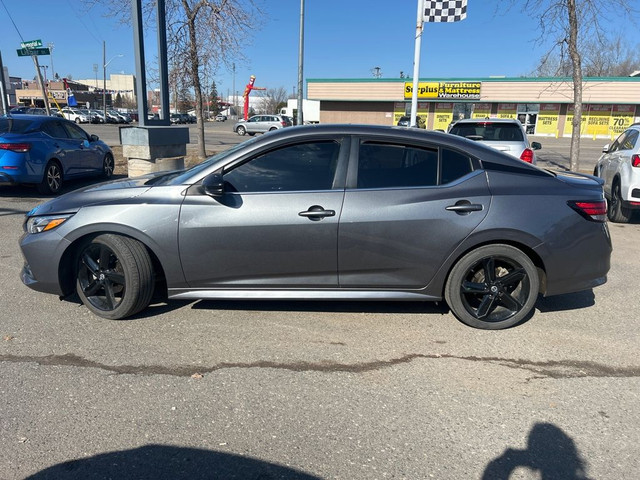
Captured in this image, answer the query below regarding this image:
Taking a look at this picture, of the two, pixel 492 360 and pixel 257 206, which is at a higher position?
pixel 257 206

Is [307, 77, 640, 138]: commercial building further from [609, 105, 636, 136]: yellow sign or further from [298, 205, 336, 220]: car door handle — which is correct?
[298, 205, 336, 220]: car door handle

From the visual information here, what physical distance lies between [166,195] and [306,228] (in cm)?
116

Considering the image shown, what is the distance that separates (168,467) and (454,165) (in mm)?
2980

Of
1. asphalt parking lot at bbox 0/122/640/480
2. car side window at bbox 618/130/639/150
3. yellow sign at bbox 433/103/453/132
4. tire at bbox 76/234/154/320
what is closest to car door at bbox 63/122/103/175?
asphalt parking lot at bbox 0/122/640/480

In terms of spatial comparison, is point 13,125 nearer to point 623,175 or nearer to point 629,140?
point 623,175

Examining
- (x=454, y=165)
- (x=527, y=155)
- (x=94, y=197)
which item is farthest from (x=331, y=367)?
(x=527, y=155)

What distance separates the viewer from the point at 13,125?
8.80m

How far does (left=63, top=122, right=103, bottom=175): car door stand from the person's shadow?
384 inches

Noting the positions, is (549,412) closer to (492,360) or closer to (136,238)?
(492,360)

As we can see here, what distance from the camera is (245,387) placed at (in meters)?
3.06

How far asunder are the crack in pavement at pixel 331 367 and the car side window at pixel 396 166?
4.57 feet

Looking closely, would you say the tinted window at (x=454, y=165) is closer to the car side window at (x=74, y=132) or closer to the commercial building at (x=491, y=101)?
the car side window at (x=74, y=132)

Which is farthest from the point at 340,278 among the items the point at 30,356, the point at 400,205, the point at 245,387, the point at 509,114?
the point at 509,114

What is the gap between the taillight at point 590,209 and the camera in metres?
3.84
